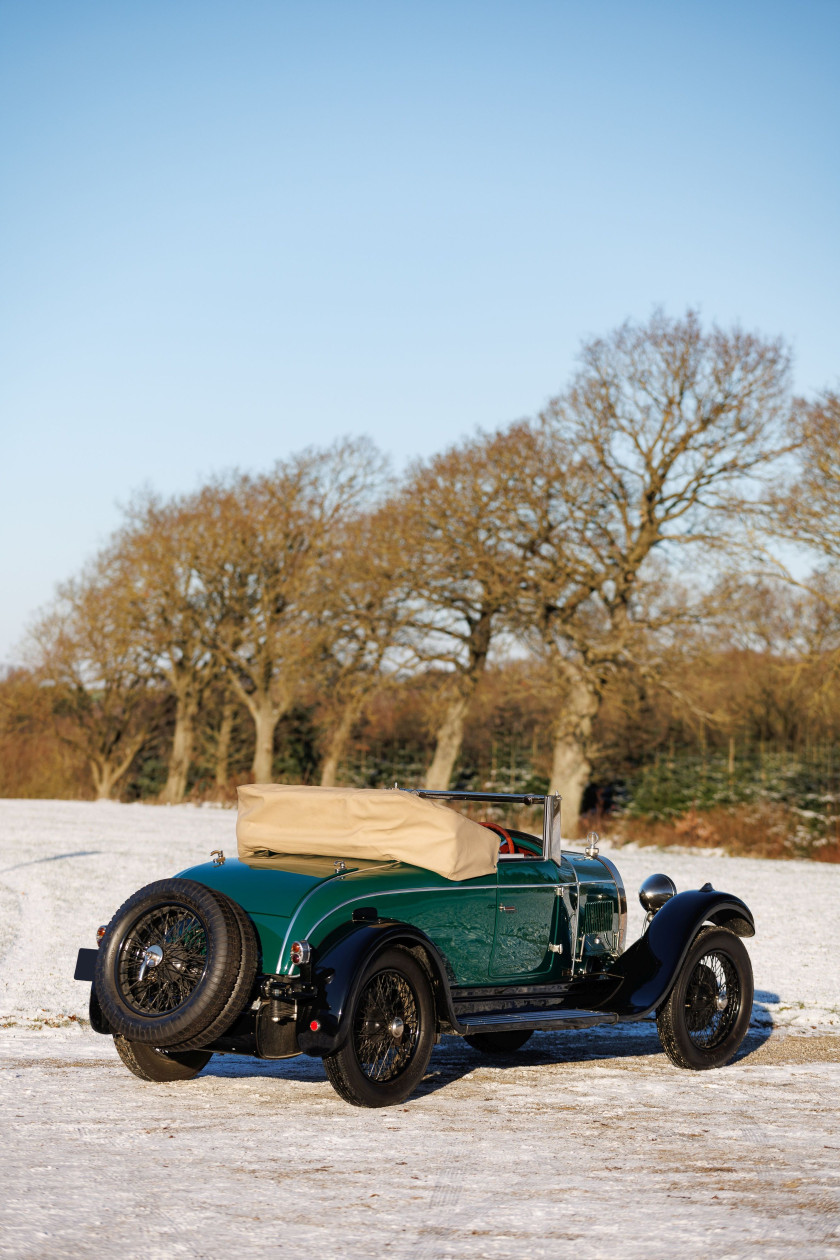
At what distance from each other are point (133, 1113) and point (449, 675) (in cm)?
2330

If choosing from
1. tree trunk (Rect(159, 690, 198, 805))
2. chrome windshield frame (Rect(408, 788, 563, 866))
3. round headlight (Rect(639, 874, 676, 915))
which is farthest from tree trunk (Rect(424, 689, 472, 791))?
chrome windshield frame (Rect(408, 788, 563, 866))

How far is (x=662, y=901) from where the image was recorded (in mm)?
8430

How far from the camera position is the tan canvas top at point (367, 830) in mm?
6895

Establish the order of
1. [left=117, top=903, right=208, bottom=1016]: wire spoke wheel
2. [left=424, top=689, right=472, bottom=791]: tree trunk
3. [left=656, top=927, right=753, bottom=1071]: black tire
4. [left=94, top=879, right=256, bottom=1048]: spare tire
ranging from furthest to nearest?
[left=424, top=689, right=472, bottom=791]: tree trunk, [left=656, top=927, right=753, bottom=1071]: black tire, [left=117, top=903, right=208, bottom=1016]: wire spoke wheel, [left=94, top=879, right=256, bottom=1048]: spare tire

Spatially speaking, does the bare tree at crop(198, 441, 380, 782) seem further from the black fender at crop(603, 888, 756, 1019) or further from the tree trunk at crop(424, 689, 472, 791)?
the black fender at crop(603, 888, 756, 1019)

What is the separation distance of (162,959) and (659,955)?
117 inches

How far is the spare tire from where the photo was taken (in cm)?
604

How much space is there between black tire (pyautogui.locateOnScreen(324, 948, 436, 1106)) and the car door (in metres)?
0.76

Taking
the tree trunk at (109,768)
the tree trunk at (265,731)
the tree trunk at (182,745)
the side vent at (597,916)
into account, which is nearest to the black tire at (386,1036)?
the side vent at (597,916)

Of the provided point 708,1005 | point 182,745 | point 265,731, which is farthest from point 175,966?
point 182,745

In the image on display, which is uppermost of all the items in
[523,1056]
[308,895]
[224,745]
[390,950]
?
[224,745]

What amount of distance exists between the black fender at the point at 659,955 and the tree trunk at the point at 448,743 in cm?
2173

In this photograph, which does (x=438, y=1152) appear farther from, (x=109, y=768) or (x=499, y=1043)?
(x=109, y=768)

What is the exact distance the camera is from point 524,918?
24.0 ft
